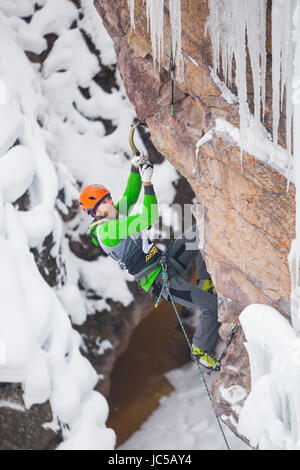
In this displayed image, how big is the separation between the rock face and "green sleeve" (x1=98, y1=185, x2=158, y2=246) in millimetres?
341

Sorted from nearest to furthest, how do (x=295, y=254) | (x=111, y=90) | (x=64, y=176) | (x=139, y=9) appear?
(x=295, y=254)
(x=139, y=9)
(x=64, y=176)
(x=111, y=90)

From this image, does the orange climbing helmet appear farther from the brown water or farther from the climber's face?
the brown water

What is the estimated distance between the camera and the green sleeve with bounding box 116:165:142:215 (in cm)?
362

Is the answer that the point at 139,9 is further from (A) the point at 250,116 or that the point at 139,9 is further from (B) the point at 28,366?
(B) the point at 28,366


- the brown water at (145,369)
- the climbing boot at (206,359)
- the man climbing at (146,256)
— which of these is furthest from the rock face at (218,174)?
the brown water at (145,369)

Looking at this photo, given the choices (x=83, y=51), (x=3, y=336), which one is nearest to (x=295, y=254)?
(x=3, y=336)

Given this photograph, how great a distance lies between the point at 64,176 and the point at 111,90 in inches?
60.0

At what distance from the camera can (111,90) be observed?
6.30m

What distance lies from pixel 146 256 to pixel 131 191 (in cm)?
56

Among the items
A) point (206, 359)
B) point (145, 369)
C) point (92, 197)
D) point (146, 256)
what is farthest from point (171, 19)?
point (145, 369)

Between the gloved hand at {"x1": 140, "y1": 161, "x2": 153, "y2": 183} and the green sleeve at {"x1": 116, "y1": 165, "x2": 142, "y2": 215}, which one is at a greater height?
the gloved hand at {"x1": 140, "y1": 161, "x2": 153, "y2": 183}

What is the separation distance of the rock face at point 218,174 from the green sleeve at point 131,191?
370 mm

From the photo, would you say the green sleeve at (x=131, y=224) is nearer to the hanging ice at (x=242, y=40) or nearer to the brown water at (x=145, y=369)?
the hanging ice at (x=242, y=40)

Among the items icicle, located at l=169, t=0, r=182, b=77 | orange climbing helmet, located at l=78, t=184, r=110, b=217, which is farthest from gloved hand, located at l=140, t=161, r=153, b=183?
icicle, located at l=169, t=0, r=182, b=77
